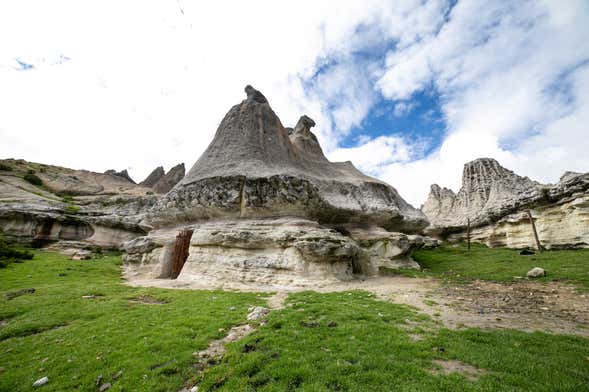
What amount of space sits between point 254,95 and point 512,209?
136 feet

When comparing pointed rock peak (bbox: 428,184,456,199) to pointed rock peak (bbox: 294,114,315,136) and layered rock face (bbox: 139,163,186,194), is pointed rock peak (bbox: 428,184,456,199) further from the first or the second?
layered rock face (bbox: 139,163,186,194)

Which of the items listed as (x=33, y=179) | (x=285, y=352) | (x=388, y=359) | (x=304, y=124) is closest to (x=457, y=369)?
(x=388, y=359)

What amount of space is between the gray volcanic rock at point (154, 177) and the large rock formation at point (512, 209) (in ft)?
270

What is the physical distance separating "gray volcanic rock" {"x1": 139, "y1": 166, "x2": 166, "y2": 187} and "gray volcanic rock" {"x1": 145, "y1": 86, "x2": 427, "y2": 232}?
59812mm

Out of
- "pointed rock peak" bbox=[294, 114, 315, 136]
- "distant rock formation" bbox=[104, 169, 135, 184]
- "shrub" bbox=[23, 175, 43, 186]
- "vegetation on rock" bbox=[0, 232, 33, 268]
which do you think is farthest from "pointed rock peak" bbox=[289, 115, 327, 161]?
"distant rock formation" bbox=[104, 169, 135, 184]

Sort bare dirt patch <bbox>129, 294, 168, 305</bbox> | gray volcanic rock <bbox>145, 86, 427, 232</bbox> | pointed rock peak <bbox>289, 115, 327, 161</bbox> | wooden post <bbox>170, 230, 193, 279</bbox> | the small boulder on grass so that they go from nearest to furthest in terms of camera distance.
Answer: bare dirt patch <bbox>129, 294, 168, 305</bbox> → the small boulder on grass → gray volcanic rock <bbox>145, 86, 427, 232</bbox> → wooden post <bbox>170, 230, 193, 279</bbox> → pointed rock peak <bbox>289, 115, 327, 161</bbox>

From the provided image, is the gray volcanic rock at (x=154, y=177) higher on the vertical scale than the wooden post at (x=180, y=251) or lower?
higher

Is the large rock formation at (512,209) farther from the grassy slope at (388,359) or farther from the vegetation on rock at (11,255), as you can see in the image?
the vegetation on rock at (11,255)

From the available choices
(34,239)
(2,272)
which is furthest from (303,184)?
(34,239)

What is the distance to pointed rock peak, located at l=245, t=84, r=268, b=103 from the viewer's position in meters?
33.0

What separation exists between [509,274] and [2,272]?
41.8 m

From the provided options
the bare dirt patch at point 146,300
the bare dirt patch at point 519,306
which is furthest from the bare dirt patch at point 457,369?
the bare dirt patch at point 146,300

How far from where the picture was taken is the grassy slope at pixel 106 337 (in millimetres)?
5719

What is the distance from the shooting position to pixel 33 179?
56.8 meters
